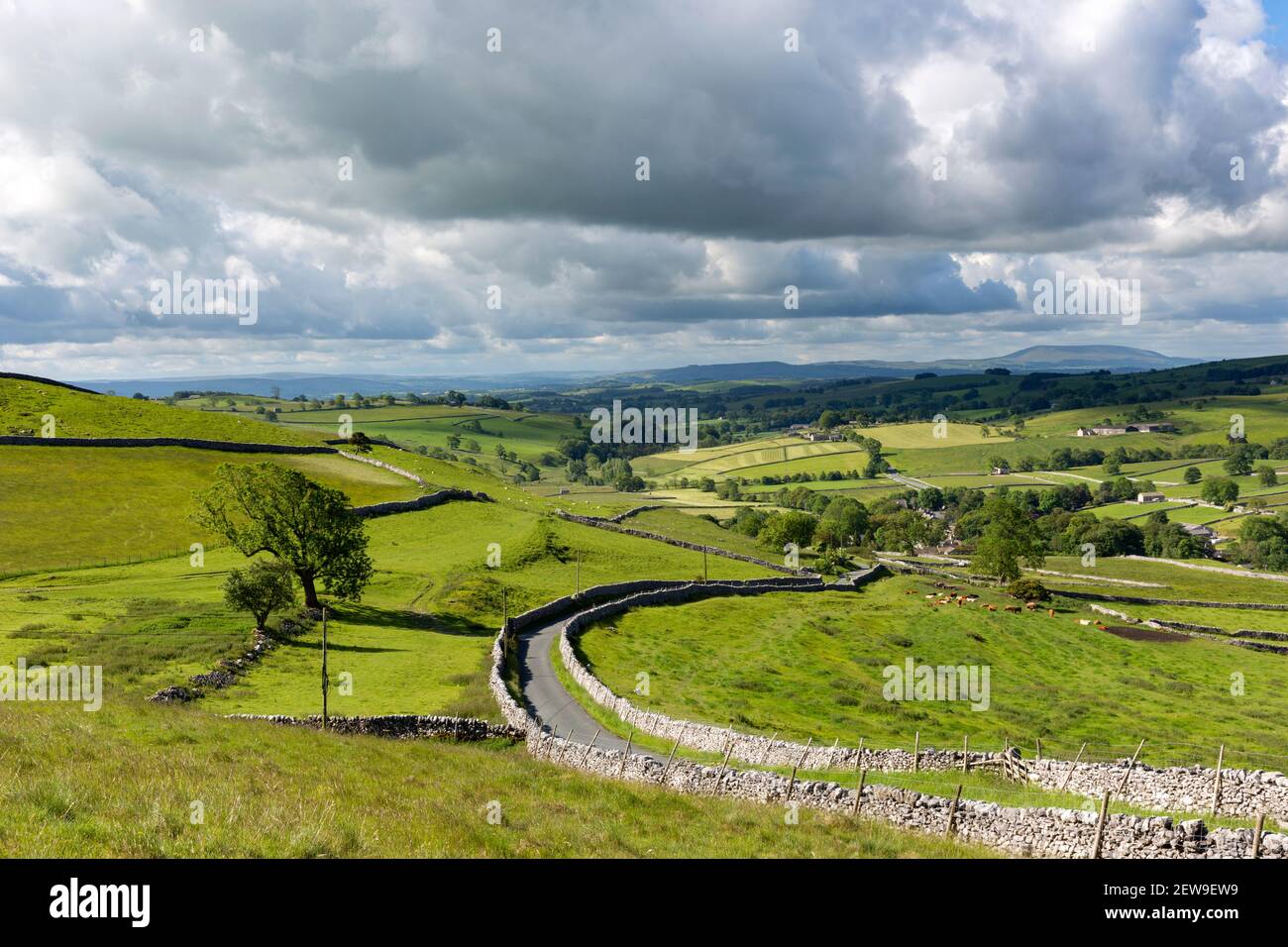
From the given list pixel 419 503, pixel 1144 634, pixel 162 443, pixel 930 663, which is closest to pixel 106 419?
pixel 162 443

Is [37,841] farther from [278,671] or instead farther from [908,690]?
[908,690]

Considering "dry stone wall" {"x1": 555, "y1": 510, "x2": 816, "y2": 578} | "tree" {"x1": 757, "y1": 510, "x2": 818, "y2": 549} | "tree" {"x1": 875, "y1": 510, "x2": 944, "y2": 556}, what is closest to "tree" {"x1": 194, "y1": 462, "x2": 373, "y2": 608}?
"dry stone wall" {"x1": 555, "y1": 510, "x2": 816, "y2": 578}

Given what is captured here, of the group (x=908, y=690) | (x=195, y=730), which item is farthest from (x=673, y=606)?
(x=195, y=730)

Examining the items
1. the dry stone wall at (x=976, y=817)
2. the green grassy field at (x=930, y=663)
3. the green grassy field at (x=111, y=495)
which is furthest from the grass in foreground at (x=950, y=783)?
the green grassy field at (x=111, y=495)

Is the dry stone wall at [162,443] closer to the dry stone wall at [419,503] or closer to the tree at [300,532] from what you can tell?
the dry stone wall at [419,503]

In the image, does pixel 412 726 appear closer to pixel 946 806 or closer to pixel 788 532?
pixel 946 806

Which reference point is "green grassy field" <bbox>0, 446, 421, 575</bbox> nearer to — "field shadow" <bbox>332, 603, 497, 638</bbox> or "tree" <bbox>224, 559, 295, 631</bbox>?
"field shadow" <bbox>332, 603, 497, 638</bbox>
